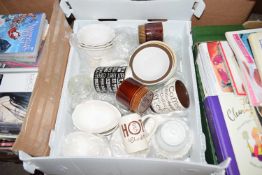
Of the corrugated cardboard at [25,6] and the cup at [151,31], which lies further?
the corrugated cardboard at [25,6]

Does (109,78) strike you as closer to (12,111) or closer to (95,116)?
(95,116)

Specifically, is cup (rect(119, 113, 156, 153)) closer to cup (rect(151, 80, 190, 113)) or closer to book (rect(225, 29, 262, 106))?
cup (rect(151, 80, 190, 113))

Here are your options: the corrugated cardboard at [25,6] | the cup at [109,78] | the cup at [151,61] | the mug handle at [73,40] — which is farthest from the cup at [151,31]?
the corrugated cardboard at [25,6]

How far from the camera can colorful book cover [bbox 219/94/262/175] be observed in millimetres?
716

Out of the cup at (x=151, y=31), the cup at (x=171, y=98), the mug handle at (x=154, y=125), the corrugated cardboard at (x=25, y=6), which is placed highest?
the corrugated cardboard at (x=25, y=6)

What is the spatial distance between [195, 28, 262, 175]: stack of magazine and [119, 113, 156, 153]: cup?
220 millimetres

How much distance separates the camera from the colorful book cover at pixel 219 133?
0.72 m

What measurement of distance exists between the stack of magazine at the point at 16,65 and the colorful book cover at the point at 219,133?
0.59 m

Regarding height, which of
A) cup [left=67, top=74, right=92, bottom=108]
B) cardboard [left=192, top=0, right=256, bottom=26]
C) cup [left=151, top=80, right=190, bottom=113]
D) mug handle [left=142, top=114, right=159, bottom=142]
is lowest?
mug handle [left=142, top=114, right=159, bottom=142]

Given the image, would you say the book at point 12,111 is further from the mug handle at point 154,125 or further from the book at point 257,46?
the book at point 257,46

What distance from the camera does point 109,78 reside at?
788mm

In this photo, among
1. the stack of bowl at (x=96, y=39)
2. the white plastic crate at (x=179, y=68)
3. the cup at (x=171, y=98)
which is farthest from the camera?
the stack of bowl at (x=96, y=39)

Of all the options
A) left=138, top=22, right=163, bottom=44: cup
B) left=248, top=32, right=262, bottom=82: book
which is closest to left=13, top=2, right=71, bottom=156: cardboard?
left=138, top=22, right=163, bottom=44: cup

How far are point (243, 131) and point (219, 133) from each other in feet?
0.23
